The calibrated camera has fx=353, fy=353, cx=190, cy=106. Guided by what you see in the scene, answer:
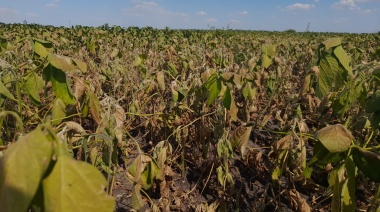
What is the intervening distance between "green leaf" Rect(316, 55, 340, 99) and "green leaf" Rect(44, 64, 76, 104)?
3.05 ft

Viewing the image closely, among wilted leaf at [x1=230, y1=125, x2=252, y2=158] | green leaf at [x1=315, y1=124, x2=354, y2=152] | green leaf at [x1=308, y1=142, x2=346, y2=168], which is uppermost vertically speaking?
green leaf at [x1=315, y1=124, x2=354, y2=152]

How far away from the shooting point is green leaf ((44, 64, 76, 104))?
1235 mm

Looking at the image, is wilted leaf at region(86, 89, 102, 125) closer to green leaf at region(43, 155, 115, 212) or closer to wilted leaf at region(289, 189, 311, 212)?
green leaf at region(43, 155, 115, 212)

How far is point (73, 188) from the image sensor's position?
1.55ft

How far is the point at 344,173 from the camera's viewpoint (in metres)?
1.06

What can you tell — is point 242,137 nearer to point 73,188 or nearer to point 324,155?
point 324,155

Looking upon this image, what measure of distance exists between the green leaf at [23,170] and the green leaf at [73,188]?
0.02 metres

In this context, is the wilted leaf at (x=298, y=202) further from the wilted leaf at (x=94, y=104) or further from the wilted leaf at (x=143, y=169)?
the wilted leaf at (x=94, y=104)

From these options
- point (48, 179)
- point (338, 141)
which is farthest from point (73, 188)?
point (338, 141)

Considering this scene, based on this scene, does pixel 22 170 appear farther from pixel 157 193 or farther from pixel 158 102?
pixel 158 102

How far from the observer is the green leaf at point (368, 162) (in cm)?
96

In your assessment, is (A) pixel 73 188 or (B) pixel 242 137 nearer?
(A) pixel 73 188

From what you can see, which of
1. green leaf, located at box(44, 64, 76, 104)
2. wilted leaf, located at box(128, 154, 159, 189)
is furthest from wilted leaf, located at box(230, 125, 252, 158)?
green leaf, located at box(44, 64, 76, 104)

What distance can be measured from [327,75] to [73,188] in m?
1.12
